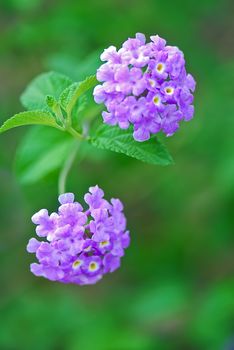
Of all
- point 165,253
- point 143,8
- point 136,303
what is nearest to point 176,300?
point 136,303

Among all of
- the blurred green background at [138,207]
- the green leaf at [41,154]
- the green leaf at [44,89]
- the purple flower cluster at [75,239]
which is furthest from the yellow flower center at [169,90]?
the blurred green background at [138,207]

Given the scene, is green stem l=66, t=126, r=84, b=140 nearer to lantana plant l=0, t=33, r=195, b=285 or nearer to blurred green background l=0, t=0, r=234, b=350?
lantana plant l=0, t=33, r=195, b=285

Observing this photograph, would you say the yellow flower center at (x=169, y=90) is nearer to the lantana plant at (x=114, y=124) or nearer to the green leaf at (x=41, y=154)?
the lantana plant at (x=114, y=124)

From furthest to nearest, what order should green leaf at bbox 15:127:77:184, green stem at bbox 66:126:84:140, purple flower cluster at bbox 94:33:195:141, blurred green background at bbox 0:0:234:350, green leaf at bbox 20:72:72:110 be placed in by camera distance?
blurred green background at bbox 0:0:234:350
green leaf at bbox 15:127:77:184
green leaf at bbox 20:72:72:110
green stem at bbox 66:126:84:140
purple flower cluster at bbox 94:33:195:141

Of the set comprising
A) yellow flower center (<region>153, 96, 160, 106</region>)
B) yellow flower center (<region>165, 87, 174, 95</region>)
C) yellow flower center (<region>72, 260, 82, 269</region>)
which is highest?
yellow flower center (<region>165, 87, 174, 95</region>)

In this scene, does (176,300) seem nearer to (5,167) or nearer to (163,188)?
(163,188)

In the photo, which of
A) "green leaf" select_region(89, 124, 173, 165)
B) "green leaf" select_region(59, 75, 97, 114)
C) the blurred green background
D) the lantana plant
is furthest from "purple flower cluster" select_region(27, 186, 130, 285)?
the blurred green background
